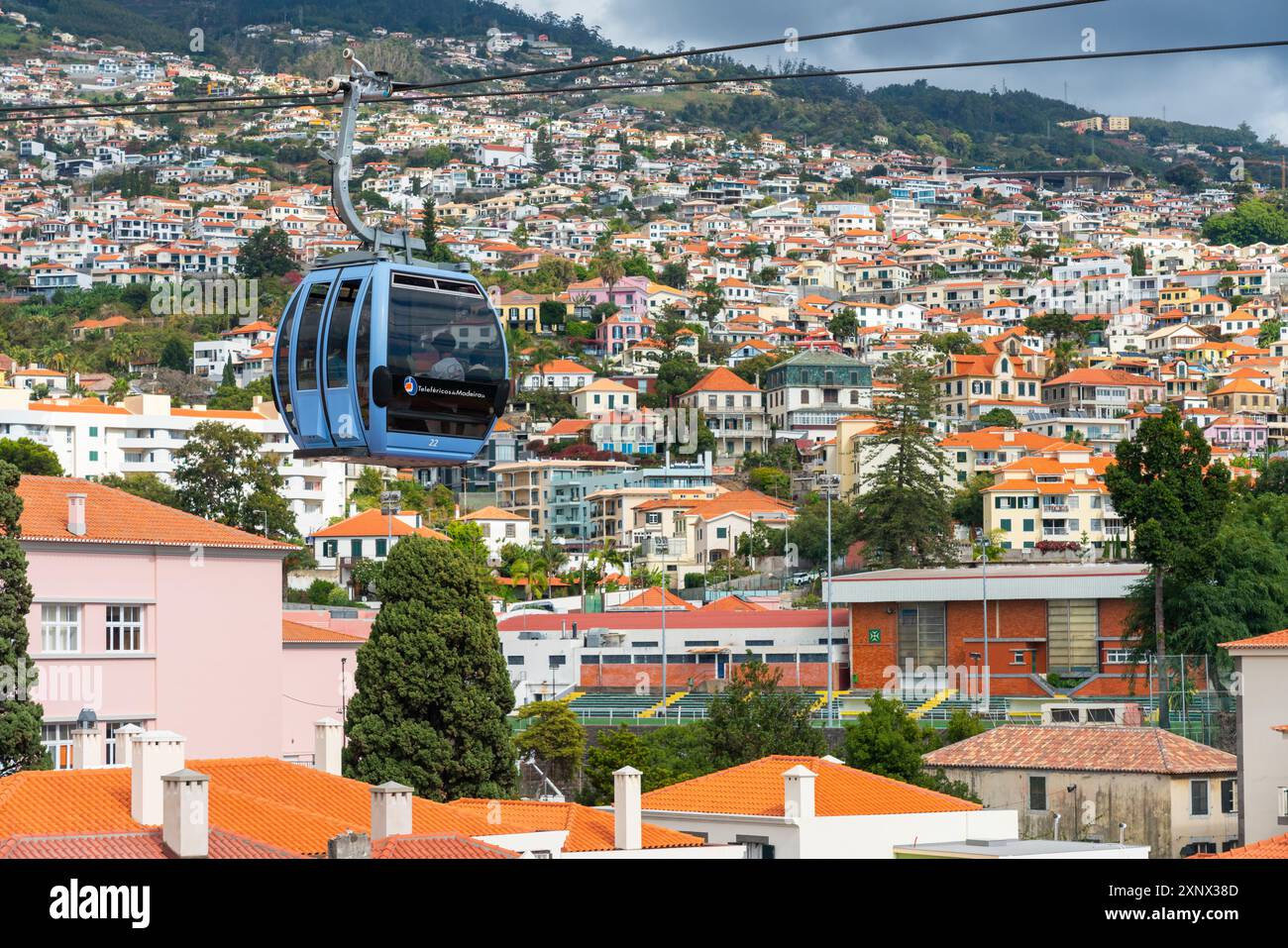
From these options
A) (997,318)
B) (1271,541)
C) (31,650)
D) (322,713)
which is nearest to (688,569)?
(1271,541)

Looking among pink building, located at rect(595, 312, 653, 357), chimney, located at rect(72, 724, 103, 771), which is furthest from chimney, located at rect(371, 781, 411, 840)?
pink building, located at rect(595, 312, 653, 357)

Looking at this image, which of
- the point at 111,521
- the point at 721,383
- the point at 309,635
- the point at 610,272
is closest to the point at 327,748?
the point at 111,521

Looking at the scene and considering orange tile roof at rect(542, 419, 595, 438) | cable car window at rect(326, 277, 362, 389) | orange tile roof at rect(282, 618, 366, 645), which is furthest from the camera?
orange tile roof at rect(542, 419, 595, 438)

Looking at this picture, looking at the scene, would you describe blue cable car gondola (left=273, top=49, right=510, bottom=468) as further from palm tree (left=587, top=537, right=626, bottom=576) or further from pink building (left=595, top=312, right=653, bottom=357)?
pink building (left=595, top=312, right=653, bottom=357)

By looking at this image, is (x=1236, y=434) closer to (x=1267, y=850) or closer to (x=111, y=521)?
(x=111, y=521)

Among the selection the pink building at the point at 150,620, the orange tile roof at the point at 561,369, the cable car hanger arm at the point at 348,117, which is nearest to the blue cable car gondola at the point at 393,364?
the cable car hanger arm at the point at 348,117
